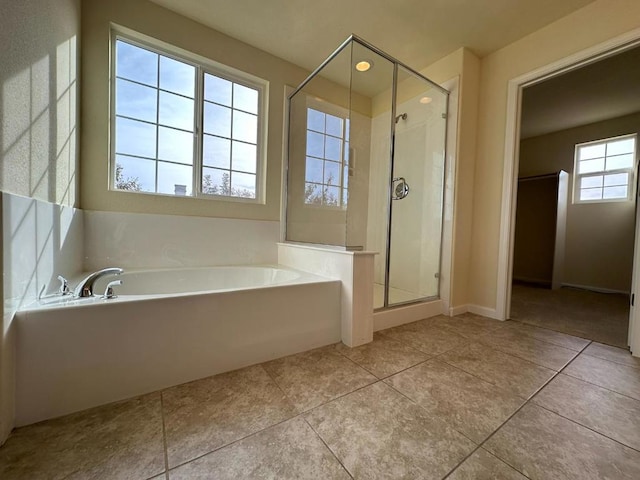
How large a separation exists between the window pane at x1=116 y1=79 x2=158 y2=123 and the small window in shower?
55.2 inches

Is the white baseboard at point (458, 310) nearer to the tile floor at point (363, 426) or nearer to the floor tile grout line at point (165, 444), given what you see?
the tile floor at point (363, 426)

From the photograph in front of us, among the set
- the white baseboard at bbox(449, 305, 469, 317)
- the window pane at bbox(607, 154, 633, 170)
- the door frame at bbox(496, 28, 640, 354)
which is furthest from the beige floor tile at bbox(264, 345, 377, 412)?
the window pane at bbox(607, 154, 633, 170)

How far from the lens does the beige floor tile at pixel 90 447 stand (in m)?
0.79

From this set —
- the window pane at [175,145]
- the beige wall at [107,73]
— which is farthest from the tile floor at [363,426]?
the window pane at [175,145]

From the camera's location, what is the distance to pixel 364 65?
2422 millimetres

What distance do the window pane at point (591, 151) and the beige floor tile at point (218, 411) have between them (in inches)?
210

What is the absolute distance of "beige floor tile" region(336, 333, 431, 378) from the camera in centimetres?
145

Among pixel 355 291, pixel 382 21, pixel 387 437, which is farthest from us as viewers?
pixel 382 21

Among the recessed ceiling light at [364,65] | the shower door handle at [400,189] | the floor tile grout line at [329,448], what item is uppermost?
the recessed ceiling light at [364,65]

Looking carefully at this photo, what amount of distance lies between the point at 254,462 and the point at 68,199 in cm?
182

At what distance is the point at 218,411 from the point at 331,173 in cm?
226

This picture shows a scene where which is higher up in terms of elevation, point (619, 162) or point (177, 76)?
point (177, 76)

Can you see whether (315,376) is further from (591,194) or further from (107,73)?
(591,194)

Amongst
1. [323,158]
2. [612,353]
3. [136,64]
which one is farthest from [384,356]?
[136,64]
